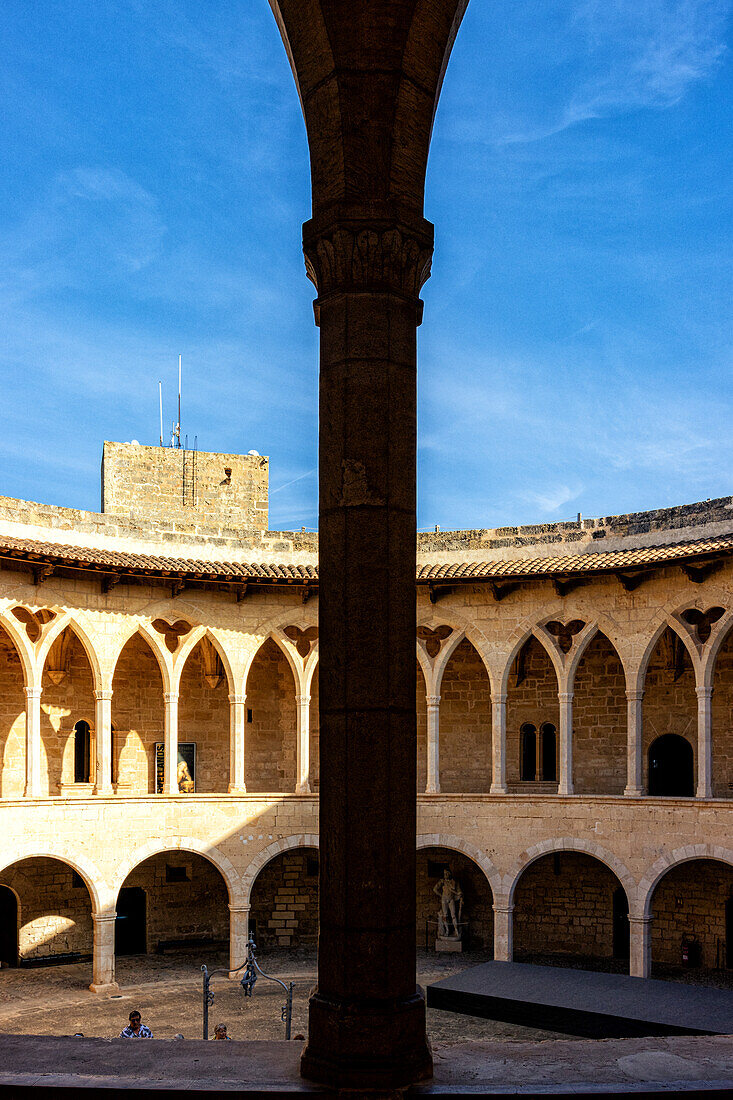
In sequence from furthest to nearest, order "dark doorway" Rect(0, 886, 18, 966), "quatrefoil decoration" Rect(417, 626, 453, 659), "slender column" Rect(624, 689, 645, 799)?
"quatrefoil decoration" Rect(417, 626, 453, 659) < "dark doorway" Rect(0, 886, 18, 966) < "slender column" Rect(624, 689, 645, 799)

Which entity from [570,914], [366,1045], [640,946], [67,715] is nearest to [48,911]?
[67,715]

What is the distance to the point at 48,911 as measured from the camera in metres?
21.1

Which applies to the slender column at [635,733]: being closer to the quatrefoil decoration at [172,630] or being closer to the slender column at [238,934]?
the slender column at [238,934]

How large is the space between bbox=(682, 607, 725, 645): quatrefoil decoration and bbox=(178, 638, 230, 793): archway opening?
9.94 meters

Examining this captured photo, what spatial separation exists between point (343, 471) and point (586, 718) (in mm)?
18116

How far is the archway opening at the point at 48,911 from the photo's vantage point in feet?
67.8

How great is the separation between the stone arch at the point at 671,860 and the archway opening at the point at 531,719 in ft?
13.3

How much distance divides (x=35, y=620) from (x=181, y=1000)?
23.0 feet

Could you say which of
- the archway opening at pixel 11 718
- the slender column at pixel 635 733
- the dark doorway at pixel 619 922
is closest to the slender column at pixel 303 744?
the archway opening at pixel 11 718

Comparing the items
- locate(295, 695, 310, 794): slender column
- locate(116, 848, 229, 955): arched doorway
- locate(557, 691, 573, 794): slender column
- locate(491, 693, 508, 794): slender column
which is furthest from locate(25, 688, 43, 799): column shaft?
locate(557, 691, 573, 794): slender column

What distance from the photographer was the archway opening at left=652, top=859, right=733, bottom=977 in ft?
64.9

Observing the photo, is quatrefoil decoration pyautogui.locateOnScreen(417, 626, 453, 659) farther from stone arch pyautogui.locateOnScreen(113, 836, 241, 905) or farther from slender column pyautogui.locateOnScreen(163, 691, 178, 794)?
stone arch pyautogui.locateOnScreen(113, 836, 241, 905)

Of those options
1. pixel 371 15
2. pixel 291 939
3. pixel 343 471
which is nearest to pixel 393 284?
pixel 343 471

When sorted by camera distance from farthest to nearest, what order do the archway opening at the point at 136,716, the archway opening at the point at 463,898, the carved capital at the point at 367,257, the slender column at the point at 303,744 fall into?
the archway opening at the point at 463,898, the archway opening at the point at 136,716, the slender column at the point at 303,744, the carved capital at the point at 367,257
